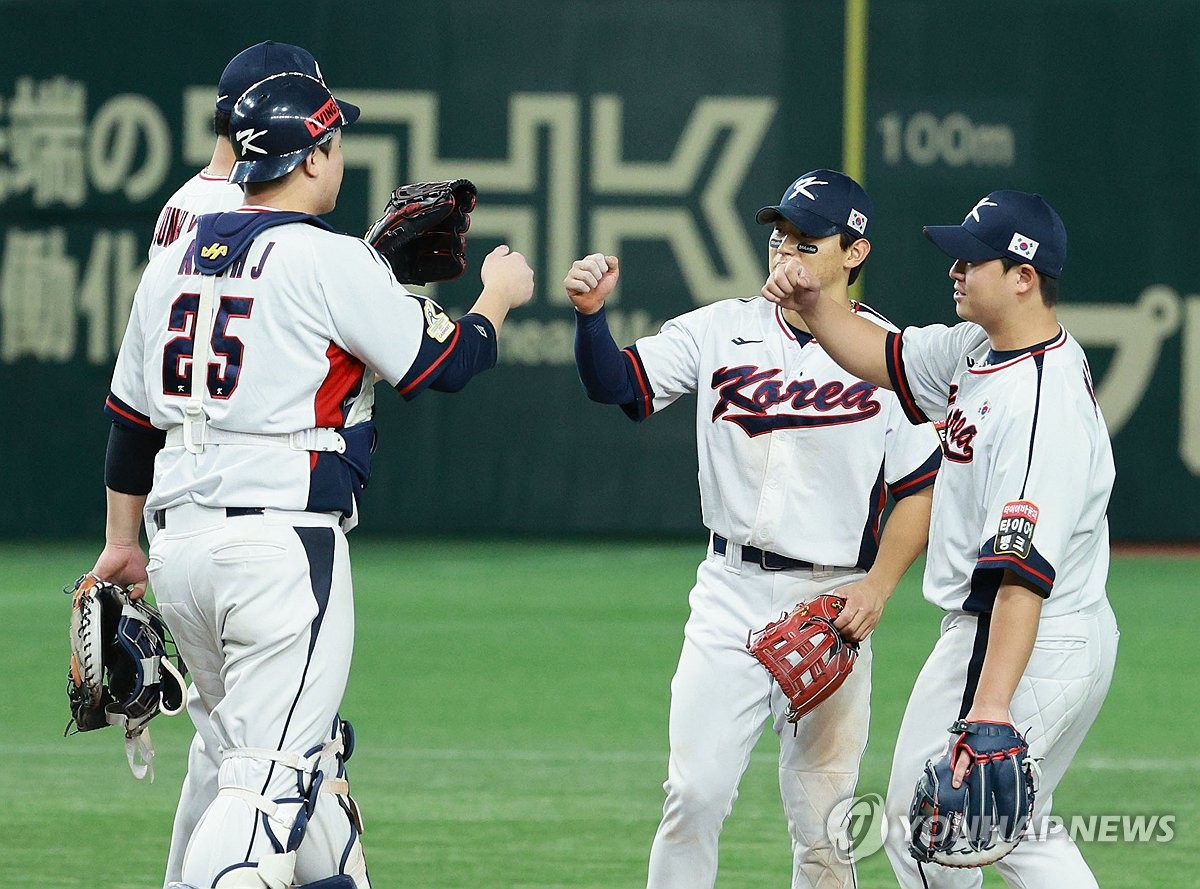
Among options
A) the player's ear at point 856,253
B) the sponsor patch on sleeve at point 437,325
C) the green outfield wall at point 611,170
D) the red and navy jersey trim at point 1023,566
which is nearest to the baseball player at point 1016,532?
the red and navy jersey trim at point 1023,566

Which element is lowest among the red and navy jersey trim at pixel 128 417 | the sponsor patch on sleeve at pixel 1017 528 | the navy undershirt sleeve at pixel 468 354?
the sponsor patch on sleeve at pixel 1017 528

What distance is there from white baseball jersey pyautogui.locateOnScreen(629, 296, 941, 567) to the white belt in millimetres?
1127

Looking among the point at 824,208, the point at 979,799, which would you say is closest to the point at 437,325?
the point at 824,208

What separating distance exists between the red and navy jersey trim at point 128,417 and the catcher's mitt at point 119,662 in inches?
17.7

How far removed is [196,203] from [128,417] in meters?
0.74

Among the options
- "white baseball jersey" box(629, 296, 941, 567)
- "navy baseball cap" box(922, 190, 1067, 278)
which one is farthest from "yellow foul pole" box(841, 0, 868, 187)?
"navy baseball cap" box(922, 190, 1067, 278)

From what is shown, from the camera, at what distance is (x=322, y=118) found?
429cm

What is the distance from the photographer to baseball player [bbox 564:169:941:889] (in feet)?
15.9

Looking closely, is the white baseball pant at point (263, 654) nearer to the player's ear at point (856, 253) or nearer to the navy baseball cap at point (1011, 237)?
the navy baseball cap at point (1011, 237)

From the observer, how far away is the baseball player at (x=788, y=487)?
4836mm

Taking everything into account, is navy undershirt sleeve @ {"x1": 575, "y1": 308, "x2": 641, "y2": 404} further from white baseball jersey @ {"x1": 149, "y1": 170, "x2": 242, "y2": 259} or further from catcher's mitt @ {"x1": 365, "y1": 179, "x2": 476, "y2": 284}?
A: white baseball jersey @ {"x1": 149, "y1": 170, "x2": 242, "y2": 259}

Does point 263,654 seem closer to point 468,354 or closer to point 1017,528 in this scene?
point 468,354

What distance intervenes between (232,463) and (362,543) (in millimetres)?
9200

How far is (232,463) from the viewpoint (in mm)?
4125
